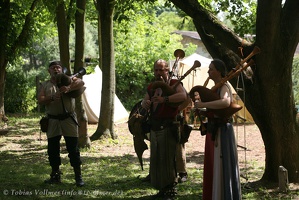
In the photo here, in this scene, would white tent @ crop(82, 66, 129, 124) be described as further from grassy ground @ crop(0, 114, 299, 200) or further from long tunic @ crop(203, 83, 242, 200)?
long tunic @ crop(203, 83, 242, 200)

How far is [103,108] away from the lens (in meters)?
12.5

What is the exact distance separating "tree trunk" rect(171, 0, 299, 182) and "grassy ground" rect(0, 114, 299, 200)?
0.48m

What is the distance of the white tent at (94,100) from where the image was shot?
17.9 m

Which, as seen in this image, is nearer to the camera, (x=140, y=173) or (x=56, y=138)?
(x=56, y=138)

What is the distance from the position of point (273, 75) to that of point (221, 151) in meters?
1.73

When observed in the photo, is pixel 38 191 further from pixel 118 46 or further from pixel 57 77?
pixel 118 46

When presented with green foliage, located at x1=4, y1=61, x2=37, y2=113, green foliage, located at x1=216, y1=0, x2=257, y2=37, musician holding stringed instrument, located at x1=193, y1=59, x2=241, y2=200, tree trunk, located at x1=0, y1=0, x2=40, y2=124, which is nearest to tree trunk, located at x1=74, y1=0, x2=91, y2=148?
green foliage, located at x1=216, y1=0, x2=257, y2=37

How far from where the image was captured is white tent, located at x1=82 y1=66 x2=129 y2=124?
17.9 m

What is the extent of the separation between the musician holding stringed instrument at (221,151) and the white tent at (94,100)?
12607mm

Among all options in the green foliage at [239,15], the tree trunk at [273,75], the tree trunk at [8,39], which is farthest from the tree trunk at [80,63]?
the tree trunk at [8,39]

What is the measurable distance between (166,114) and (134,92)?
21.1 m

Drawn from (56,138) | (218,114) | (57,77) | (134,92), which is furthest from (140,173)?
(134,92)

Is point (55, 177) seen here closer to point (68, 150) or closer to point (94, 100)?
point (68, 150)

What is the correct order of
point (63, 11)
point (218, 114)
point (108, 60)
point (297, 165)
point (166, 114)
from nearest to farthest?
point (218, 114), point (166, 114), point (297, 165), point (63, 11), point (108, 60)
